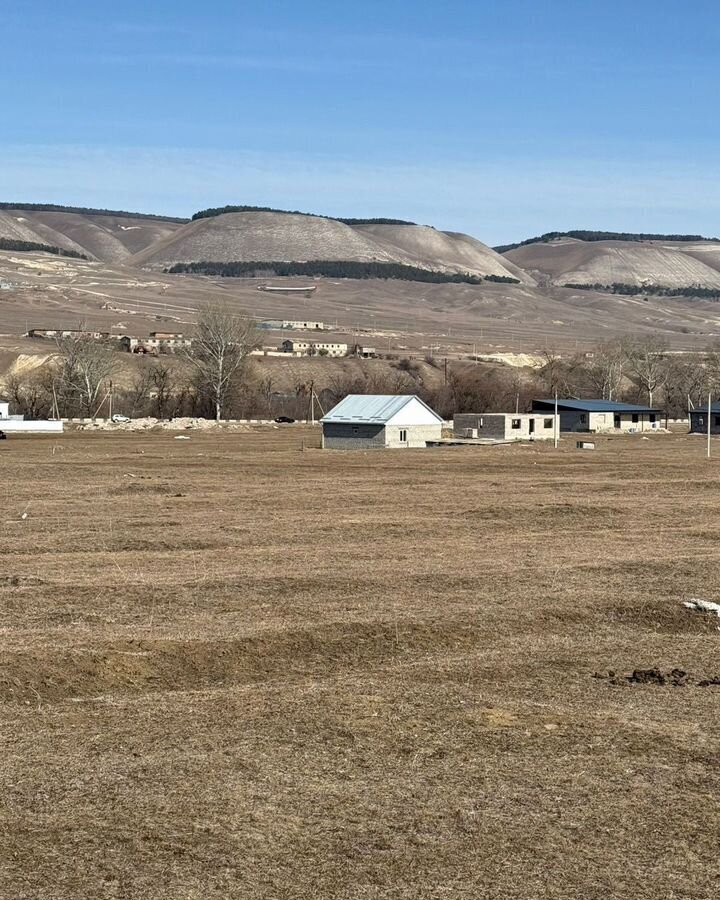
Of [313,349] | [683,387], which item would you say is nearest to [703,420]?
[683,387]

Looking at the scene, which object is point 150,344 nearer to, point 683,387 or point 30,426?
point 683,387

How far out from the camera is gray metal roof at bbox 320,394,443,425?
7681 centimetres

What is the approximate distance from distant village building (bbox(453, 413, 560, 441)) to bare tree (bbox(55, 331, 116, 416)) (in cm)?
3973

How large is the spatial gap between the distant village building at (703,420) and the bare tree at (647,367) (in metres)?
30.6

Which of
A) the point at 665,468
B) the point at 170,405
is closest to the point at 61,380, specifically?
the point at 170,405

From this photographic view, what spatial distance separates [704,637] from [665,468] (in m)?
38.1

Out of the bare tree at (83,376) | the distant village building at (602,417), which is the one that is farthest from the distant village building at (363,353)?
the distant village building at (602,417)

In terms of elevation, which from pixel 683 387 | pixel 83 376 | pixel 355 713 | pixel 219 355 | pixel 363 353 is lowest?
pixel 355 713

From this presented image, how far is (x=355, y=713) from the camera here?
1402cm

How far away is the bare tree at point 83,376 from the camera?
4562 inches

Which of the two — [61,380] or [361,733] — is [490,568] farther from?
[61,380]

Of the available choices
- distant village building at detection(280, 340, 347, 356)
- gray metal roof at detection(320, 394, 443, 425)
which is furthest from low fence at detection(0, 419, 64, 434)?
distant village building at detection(280, 340, 347, 356)

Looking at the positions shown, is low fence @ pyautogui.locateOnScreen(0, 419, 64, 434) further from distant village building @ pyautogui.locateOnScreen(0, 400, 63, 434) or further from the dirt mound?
the dirt mound

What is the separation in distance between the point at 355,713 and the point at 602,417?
296ft
